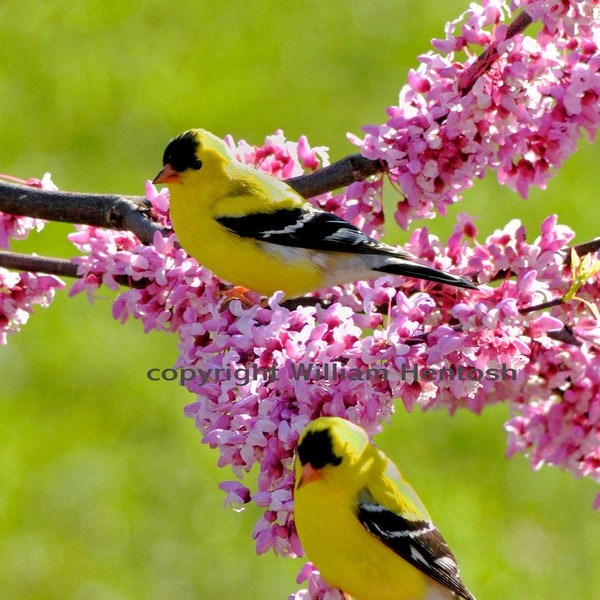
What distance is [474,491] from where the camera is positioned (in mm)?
4508

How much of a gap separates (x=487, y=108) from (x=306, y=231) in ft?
1.63

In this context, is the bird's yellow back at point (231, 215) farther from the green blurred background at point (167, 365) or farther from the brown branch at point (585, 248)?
the green blurred background at point (167, 365)

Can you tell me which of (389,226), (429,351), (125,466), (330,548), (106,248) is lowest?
(330,548)

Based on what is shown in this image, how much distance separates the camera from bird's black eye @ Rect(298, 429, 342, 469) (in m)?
1.98

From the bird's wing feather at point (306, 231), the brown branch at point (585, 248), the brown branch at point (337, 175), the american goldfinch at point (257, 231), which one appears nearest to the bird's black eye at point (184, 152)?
the american goldfinch at point (257, 231)

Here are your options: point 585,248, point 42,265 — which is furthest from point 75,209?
point 585,248

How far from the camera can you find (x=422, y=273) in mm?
2480

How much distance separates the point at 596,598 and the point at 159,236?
245 centimetres

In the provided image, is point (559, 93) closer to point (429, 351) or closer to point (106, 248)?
point (429, 351)

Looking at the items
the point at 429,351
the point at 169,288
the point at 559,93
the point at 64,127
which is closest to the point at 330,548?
the point at 429,351

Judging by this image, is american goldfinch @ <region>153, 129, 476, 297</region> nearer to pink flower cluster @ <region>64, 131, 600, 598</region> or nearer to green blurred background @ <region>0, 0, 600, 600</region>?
pink flower cluster @ <region>64, 131, 600, 598</region>

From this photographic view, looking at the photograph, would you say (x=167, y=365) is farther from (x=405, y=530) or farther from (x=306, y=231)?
(x=405, y=530)

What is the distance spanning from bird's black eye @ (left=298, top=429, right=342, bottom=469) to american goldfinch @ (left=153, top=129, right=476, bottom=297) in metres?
0.63

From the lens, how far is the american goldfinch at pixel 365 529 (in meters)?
2.09
